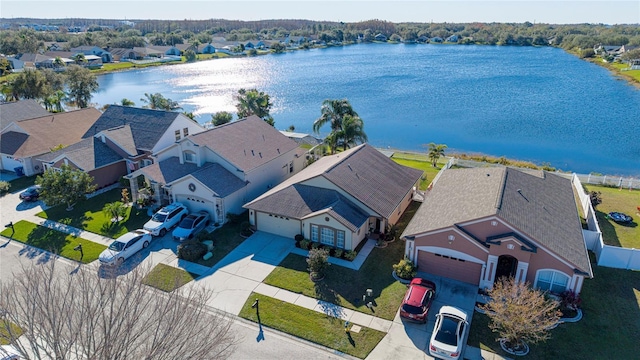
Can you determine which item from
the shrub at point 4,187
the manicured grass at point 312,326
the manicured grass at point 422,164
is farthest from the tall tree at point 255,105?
the manicured grass at point 312,326

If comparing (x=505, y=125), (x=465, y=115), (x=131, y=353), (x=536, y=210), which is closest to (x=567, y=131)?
(x=505, y=125)

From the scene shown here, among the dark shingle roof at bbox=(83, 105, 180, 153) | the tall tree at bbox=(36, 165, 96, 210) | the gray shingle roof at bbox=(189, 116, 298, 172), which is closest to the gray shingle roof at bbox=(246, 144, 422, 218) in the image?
the gray shingle roof at bbox=(189, 116, 298, 172)

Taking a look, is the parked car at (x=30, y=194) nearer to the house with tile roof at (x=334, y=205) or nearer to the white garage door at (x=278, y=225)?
the house with tile roof at (x=334, y=205)

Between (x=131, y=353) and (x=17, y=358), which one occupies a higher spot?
(x=131, y=353)

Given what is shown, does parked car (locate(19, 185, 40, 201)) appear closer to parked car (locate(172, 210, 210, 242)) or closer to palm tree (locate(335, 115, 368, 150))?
parked car (locate(172, 210, 210, 242))

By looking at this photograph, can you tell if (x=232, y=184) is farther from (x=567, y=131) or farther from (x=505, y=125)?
(x=567, y=131)

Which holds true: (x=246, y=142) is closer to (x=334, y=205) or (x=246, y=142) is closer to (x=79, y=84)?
(x=334, y=205)
